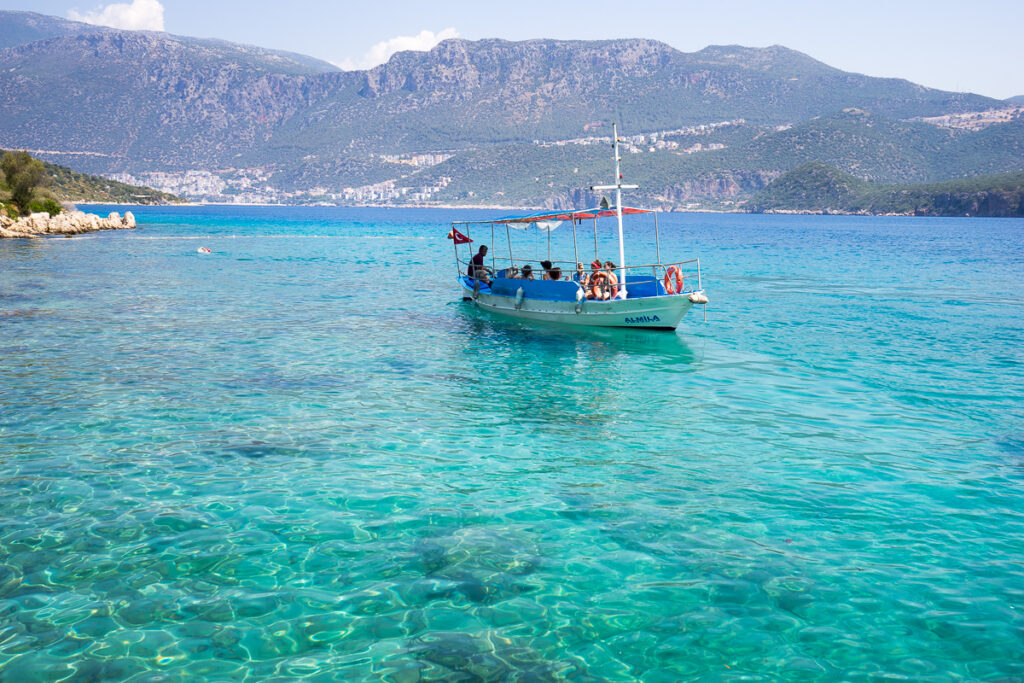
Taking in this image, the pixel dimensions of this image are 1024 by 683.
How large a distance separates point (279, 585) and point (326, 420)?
683 cm

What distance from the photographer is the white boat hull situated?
26031 millimetres

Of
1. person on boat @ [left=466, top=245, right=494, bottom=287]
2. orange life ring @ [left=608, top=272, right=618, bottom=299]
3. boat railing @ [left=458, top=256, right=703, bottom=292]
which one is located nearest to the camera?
boat railing @ [left=458, top=256, right=703, bottom=292]

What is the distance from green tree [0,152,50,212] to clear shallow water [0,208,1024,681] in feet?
211

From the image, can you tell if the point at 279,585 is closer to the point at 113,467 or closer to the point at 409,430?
the point at 113,467

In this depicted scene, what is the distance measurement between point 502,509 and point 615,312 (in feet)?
58.2

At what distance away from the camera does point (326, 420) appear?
48.1 ft

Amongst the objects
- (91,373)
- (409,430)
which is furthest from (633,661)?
(91,373)

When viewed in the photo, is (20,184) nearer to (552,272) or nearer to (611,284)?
(552,272)

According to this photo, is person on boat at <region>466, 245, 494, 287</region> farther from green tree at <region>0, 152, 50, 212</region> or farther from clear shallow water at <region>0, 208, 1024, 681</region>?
green tree at <region>0, 152, 50, 212</region>

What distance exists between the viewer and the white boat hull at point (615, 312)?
26.0 metres

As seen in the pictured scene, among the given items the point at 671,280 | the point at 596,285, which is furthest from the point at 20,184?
the point at 671,280

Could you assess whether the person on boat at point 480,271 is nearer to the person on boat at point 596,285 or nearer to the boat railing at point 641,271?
the boat railing at point 641,271

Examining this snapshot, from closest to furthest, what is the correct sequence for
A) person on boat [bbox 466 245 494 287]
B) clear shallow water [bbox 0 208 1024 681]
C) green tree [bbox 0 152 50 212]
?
clear shallow water [bbox 0 208 1024 681], person on boat [bbox 466 245 494 287], green tree [bbox 0 152 50 212]

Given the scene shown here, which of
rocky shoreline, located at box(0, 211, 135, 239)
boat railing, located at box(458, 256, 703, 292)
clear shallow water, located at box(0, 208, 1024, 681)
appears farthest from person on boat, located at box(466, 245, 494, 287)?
rocky shoreline, located at box(0, 211, 135, 239)
